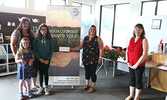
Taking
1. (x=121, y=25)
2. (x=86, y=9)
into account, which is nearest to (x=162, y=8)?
(x=121, y=25)

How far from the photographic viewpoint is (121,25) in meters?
7.13

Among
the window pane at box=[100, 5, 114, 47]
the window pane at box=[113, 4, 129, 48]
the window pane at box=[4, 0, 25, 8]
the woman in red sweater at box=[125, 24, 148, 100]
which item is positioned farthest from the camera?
the window pane at box=[100, 5, 114, 47]

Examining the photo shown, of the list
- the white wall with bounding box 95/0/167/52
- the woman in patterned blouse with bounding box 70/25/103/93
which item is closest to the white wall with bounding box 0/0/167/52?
the white wall with bounding box 95/0/167/52

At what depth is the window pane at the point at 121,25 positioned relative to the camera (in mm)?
6930

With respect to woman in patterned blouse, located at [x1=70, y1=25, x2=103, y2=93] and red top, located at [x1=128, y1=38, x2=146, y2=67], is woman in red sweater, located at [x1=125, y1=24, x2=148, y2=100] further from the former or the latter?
woman in patterned blouse, located at [x1=70, y1=25, x2=103, y2=93]

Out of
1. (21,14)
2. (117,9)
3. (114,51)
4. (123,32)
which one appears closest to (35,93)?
(114,51)

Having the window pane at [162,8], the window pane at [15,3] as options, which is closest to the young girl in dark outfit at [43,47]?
the window pane at [15,3]

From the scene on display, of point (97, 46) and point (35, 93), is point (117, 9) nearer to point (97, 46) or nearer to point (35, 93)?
point (97, 46)

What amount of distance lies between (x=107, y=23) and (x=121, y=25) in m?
0.84

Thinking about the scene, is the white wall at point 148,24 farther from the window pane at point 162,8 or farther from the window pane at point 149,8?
the window pane at point 162,8

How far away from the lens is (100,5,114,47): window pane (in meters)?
7.56

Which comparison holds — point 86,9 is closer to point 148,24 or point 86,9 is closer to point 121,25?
point 121,25

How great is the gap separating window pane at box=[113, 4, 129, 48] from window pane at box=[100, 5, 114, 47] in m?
0.30

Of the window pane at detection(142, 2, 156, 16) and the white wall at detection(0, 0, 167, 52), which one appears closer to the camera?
the white wall at detection(0, 0, 167, 52)
